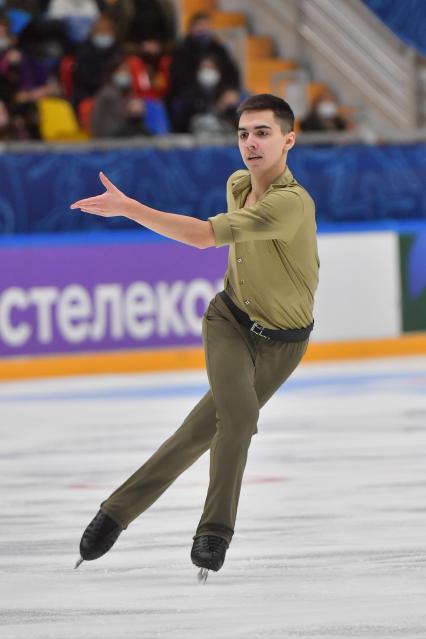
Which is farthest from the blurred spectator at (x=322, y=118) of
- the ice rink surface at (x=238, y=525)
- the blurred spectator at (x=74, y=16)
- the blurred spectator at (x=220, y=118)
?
the ice rink surface at (x=238, y=525)

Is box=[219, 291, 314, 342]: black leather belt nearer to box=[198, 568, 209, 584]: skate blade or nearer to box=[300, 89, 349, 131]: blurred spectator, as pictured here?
box=[198, 568, 209, 584]: skate blade

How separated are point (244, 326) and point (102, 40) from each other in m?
10.5

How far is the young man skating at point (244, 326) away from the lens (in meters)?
4.53

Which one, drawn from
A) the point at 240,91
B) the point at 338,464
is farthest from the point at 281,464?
the point at 240,91

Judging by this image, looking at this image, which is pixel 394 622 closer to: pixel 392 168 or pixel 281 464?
pixel 281 464

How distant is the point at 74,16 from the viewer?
15273mm

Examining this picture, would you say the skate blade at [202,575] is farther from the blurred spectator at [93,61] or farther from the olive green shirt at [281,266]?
the blurred spectator at [93,61]

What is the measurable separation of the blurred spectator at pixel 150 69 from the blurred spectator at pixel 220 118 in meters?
0.55

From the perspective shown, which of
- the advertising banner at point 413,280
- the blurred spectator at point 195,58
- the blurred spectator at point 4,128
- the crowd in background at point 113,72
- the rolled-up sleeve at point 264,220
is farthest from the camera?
the blurred spectator at point 195,58

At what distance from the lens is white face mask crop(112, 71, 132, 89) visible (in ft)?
47.4

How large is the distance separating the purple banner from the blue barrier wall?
14.8 inches

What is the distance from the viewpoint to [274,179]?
4656 millimetres

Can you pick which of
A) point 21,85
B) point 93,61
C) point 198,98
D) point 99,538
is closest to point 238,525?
point 99,538

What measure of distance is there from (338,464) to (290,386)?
3.83 meters
